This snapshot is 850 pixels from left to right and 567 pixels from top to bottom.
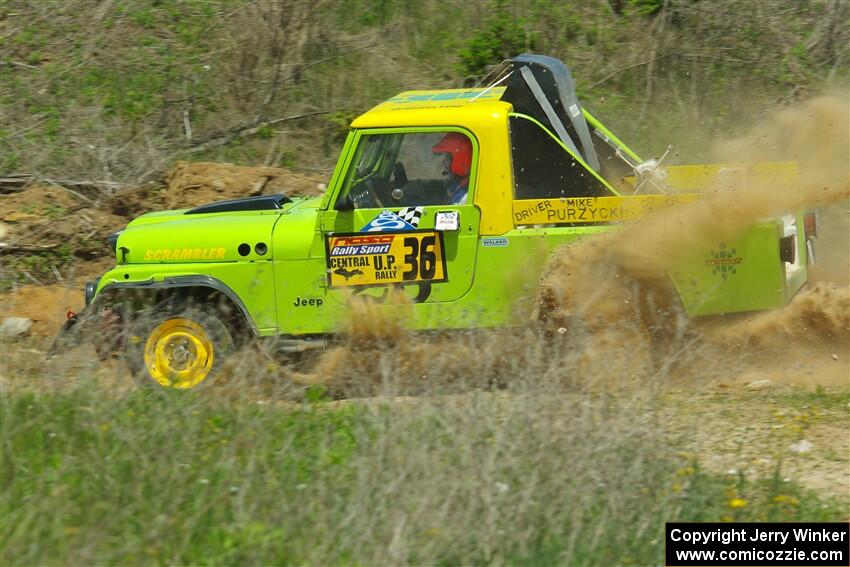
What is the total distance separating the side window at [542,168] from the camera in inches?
288

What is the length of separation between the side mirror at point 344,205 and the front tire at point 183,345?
1.24m

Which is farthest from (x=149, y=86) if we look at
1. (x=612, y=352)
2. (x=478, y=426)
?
(x=478, y=426)

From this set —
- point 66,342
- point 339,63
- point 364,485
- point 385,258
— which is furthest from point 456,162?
point 339,63

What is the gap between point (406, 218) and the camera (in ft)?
24.2

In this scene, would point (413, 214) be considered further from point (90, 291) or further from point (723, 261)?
point (90, 291)

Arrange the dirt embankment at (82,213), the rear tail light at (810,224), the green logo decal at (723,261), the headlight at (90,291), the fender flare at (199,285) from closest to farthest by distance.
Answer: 1. the green logo decal at (723,261)
2. the fender flare at (199,285)
3. the headlight at (90,291)
4. the rear tail light at (810,224)
5. the dirt embankment at (82,213)

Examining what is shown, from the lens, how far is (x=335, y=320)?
7547 mm

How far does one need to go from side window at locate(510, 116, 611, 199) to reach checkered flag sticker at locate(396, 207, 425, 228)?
2.17 ft

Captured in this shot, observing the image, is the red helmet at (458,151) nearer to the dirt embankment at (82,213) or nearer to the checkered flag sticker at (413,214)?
the checkered flag sticker at (413,214)

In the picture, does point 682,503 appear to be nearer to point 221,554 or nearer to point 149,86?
point 221,554

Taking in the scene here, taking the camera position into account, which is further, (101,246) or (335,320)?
(101,246)

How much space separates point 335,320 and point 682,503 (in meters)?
3.13

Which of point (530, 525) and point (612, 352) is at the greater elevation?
point (612, 352)

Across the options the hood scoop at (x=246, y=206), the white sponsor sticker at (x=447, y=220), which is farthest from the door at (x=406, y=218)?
the hood scoop at (x=246, y=206)
